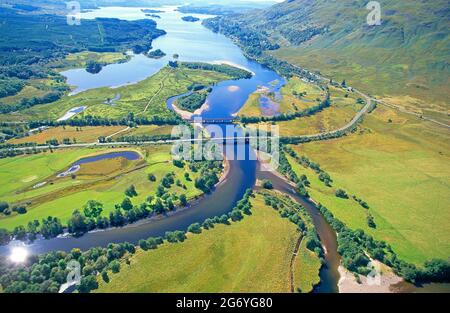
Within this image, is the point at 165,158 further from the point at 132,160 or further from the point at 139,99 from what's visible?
the point at 139,99

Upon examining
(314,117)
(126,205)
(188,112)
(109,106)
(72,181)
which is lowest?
(72,181)

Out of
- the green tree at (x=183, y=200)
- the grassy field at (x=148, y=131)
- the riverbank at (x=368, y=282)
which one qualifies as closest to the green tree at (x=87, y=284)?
the green tree at (x=183, y=200)

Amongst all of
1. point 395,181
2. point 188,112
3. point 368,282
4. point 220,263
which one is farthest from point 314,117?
point 220,263

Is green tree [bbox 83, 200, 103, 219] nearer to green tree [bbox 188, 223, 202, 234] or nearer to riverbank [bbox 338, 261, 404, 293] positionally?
green tree [bbox 188, 223, 202, 234]

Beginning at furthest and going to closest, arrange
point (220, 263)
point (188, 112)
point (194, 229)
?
point (188, 112) < point (194, 229) < point (220, 263)

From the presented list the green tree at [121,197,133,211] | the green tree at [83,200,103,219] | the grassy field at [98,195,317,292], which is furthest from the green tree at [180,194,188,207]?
the green tree at [83,200,103,219]

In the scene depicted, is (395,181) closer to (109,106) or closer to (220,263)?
(220,263)
